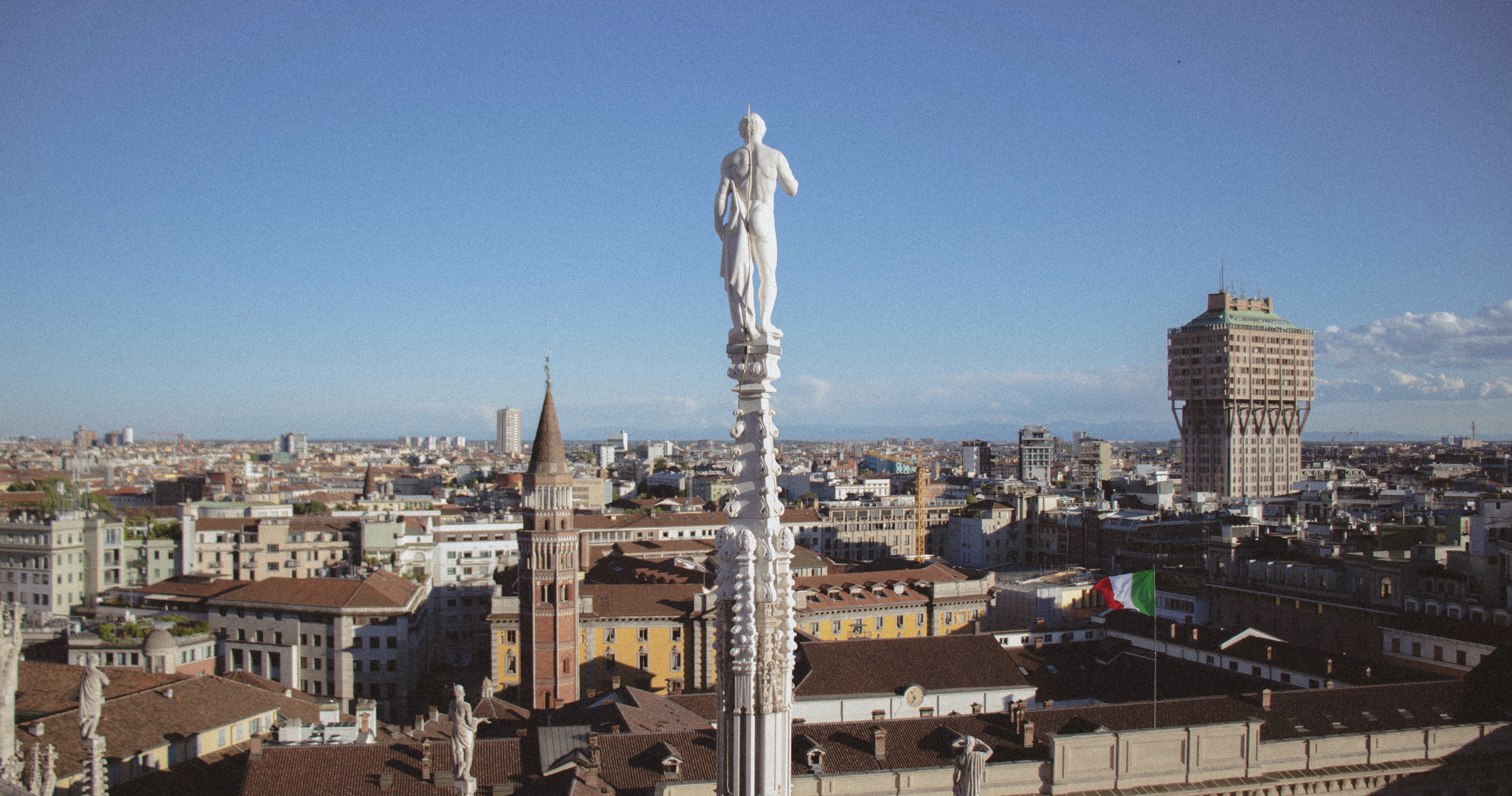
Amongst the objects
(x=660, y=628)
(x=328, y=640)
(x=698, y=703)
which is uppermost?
(x=698, y=703)

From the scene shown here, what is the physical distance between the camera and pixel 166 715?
28.7 m

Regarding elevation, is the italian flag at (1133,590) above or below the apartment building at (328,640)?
above

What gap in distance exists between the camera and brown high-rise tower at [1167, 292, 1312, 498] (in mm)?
127562

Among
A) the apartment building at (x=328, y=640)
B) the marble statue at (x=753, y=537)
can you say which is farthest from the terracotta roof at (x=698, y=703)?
the marble statue at (x=753, y=537)

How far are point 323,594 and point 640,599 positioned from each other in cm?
1423

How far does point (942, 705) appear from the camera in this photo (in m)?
36.0

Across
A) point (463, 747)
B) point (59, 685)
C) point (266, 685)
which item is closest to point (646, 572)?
point (266, 685)

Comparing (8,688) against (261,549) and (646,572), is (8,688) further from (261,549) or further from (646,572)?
(261,549)

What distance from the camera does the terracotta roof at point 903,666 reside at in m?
35.4

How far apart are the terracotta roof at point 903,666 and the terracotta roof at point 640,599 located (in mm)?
11886

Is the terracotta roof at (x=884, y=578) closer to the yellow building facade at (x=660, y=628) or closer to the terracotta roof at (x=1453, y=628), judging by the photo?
the yellow building facade at (x=660, y=628)

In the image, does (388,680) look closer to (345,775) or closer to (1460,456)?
(345,775)

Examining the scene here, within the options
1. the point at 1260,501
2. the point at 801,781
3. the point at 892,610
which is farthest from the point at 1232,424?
the point at 801,781

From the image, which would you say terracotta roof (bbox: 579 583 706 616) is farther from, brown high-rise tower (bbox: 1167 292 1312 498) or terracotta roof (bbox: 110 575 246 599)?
brown high-rise tower (bbox: 1167 292 1312 498)
